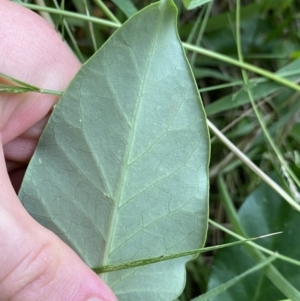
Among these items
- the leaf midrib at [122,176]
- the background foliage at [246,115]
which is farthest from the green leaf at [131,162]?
the background foliage at [246,115]

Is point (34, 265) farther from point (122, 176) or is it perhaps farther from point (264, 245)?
point (264, 245)

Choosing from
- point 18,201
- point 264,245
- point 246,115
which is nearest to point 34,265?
point 18,201

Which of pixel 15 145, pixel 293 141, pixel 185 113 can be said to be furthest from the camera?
pixel 293 141

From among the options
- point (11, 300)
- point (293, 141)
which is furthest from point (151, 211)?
point (293, 141)

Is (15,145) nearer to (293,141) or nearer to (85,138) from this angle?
(85,138)

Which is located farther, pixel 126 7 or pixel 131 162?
pixel 126 7

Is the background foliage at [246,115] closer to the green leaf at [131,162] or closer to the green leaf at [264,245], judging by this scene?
the green leaf at [264,245]

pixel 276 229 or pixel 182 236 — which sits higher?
pixel 182 236
